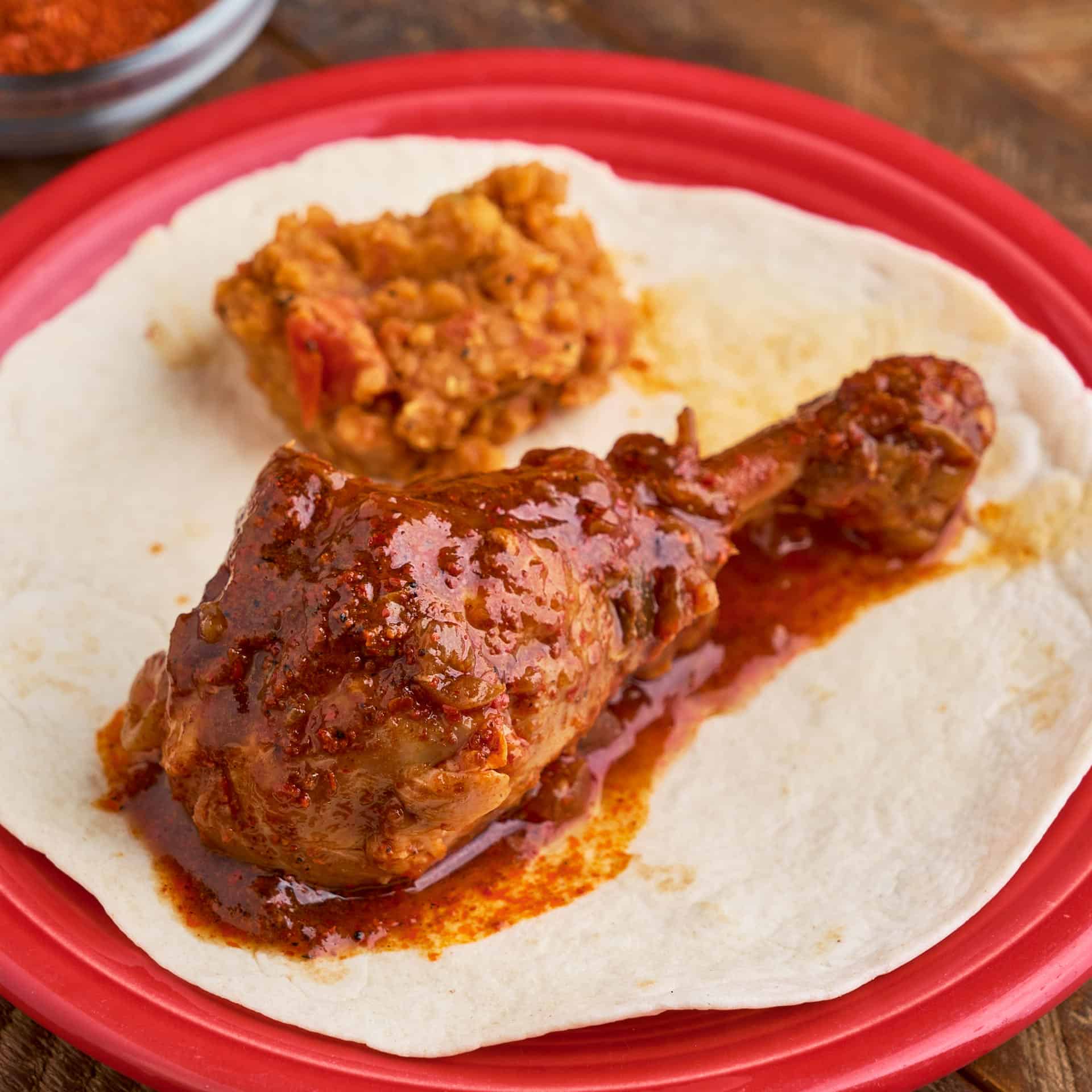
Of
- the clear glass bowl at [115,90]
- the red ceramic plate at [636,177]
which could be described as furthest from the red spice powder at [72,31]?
the red ceramic plate at [636,177]

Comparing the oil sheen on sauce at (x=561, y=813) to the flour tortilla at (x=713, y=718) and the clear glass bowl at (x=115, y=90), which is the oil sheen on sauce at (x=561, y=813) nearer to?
the flour tortilla at (x=713, y=718)

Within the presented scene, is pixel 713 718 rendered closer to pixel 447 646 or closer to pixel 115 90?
pixel 447 646

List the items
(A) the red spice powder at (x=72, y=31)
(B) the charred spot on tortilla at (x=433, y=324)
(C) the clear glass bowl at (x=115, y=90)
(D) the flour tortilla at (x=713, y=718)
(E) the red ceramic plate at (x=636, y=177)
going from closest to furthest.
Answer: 1. (E) the red ceramic plate at (x=636, y=177)
2. (D) the flour tortilla at (x=713, y=718)
3. (B) the charred spot on tortilla at (x=433, y=324)
4. (C) the clear glass bowl at (x=115, y=90)
5. (A) the red spice powder at (x=72, y=31)

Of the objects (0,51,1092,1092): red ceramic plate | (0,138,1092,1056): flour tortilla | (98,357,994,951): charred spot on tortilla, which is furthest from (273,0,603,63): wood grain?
(98,357,994,951): charred spot on tortilla

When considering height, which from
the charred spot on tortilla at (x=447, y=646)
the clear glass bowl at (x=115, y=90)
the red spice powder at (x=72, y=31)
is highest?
the red spice powder at (x=72, y=31)

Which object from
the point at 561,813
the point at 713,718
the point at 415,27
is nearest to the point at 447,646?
the point at 561,813

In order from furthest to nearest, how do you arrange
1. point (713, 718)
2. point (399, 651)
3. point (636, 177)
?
1. point (636, 177)
2. point (713, 718)
3. point (399, 651)

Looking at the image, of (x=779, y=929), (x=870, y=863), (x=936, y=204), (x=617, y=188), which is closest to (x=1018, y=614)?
(x=870, y=863)

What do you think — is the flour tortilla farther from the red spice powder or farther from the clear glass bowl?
the red spice powder
